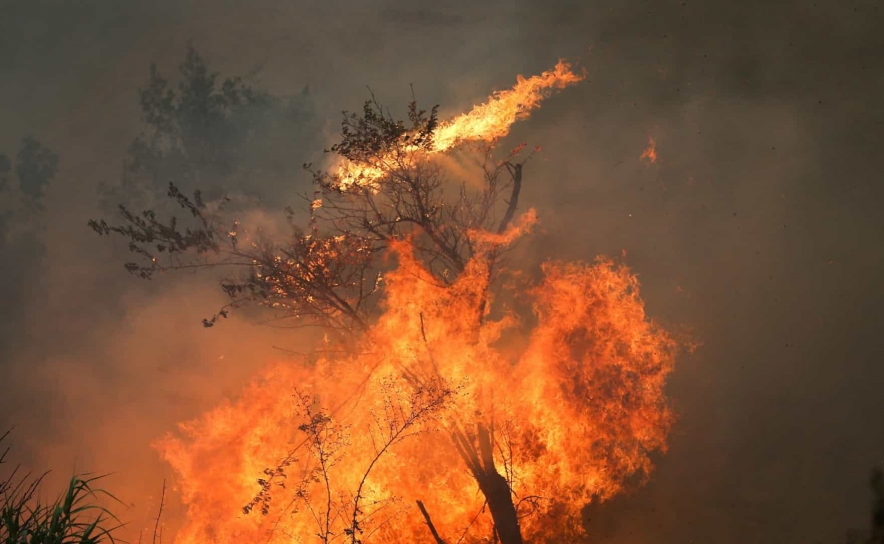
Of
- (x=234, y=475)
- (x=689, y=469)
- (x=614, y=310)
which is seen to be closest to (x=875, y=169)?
(x=614, y=310)

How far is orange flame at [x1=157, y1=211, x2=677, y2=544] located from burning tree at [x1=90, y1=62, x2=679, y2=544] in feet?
0.06

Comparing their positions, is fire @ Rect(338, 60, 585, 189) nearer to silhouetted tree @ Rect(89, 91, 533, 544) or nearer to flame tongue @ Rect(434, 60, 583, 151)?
flame tongue @ Rect(434, 60, 583, 151)

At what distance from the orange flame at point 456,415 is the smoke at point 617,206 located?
2.37ft

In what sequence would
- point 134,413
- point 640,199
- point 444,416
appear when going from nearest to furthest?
point 444,416 → point 640,199 → point 134,413

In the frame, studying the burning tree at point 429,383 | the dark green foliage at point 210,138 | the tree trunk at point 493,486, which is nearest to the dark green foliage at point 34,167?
the dark green foliage at point 210,138

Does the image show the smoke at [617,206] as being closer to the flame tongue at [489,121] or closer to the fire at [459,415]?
the fire at [459,415]

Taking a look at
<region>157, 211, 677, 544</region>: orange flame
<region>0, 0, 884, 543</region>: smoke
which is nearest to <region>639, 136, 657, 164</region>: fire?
<region>0, 0, 884, 543</region>: smoke

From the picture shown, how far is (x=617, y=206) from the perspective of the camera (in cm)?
847

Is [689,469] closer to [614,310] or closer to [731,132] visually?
[614,310]

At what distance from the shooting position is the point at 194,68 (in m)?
10.7

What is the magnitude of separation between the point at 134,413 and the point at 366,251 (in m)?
5.37

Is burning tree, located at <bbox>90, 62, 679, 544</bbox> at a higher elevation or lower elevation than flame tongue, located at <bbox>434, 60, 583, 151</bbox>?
lower

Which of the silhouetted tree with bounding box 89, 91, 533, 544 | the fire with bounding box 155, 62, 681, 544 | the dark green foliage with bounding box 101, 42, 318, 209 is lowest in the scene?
the fire with bounding box 155, 62, 681, 544

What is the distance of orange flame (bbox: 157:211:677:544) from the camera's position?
7.20 m
